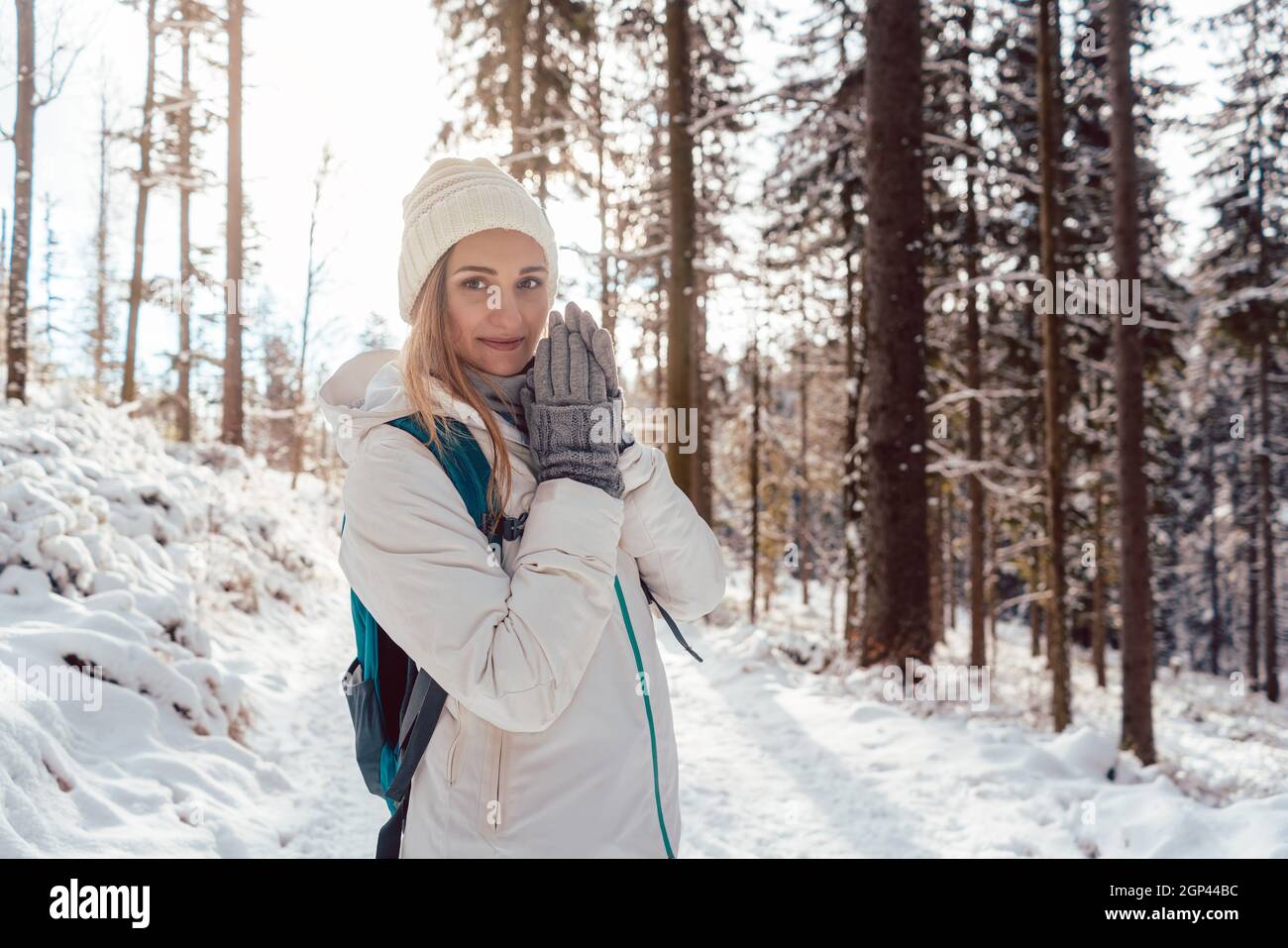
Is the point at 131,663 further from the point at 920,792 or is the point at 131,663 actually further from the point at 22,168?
the point at 22,168

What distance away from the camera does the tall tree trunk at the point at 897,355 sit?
310 inches

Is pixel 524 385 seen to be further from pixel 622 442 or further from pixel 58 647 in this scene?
pixel 58 647

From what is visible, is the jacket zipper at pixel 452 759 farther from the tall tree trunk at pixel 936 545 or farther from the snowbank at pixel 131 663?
the tall tree trunk at pixel 936 545

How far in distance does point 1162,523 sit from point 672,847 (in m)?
34.2

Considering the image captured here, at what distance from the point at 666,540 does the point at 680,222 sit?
972 cm

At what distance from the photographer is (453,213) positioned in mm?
1996

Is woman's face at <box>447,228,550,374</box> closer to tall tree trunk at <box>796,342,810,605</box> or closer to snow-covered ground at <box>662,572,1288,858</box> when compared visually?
snow-covered ground at <box>662,572,1288,858</box>

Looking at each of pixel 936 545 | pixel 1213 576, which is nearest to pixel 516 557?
pixel 936 545

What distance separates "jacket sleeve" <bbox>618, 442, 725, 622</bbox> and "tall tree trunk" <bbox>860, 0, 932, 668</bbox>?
6.31 meters

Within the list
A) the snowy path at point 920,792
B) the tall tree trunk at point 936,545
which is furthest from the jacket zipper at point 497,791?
the tall tree trunk at point 936,545

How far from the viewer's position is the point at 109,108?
16.9 m

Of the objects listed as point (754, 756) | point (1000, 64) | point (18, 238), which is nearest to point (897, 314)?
point (754, 756)

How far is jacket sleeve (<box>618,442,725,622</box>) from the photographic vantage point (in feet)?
6.11

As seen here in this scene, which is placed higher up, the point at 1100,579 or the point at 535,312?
the point at 535,312
